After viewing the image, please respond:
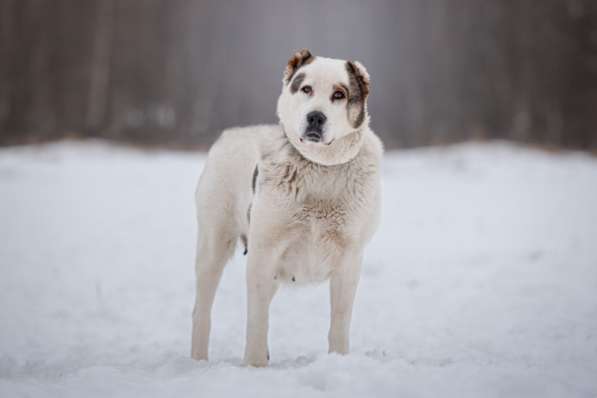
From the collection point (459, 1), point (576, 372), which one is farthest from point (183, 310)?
point (459, 1)

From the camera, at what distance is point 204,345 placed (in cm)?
380

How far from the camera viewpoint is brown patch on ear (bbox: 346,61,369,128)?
3174mm

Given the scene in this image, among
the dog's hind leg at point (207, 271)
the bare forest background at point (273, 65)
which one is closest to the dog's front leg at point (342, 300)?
the dog's hind leg at point (207, 271)

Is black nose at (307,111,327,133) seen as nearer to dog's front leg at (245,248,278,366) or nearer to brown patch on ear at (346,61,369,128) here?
brown patch on ear at (346,61,369,128)

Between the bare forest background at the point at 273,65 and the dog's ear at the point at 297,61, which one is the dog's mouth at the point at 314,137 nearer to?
the dog's ear at the point at 297,61

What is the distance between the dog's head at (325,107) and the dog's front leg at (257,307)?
0.78 meters

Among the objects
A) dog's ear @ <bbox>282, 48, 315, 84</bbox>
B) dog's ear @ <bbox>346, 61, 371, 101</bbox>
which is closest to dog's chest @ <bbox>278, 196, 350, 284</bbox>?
dog's ear @ <bbox>346, 61, 371, 101</bbox>

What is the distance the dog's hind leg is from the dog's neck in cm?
99

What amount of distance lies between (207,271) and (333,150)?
4.75ft

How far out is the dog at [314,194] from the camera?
9.99 ft

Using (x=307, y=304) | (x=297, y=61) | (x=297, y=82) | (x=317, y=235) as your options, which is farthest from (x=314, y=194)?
(x=307, y=304)

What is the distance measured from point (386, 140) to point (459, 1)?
287 inches

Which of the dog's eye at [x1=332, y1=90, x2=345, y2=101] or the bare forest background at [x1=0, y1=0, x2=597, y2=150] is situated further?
the bare forest background at [x1=0, y1=0, x2=597, y2=150]

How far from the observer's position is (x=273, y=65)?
18766 mm
